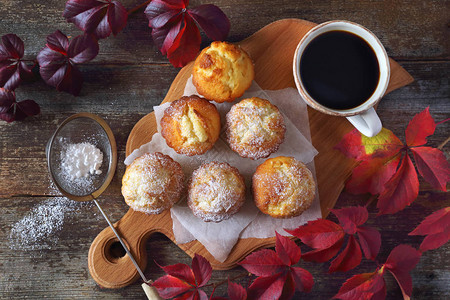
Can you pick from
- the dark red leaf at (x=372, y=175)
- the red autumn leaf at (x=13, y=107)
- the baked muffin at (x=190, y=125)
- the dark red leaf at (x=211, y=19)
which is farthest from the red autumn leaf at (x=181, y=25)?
the dark red leaf at (x=372, y=175)

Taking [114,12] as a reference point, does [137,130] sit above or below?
below

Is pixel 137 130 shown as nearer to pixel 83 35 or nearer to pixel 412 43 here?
pixel 83 35

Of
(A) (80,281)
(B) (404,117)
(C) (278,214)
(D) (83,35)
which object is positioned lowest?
(A) (80,281)

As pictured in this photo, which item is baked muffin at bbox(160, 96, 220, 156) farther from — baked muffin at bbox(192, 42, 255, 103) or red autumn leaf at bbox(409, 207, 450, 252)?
red autumn leaf at bbox(409, 207, 450, 252)

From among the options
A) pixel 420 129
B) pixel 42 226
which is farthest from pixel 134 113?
pixel 420 129

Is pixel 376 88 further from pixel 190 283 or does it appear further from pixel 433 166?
pixel 190 283

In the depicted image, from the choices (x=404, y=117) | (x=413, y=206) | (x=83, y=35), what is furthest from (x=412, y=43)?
(x=83, y=35)
